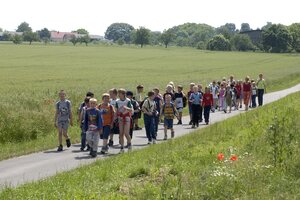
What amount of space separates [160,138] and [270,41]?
134984 millimetres

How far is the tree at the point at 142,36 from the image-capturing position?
176 meters

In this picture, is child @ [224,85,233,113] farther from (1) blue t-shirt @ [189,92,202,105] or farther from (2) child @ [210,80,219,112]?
(1) blue t-shirt @ [189,92,202,105]

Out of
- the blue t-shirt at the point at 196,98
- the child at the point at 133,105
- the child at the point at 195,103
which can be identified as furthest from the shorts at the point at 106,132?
the blue t-shirt at the point at 196,98

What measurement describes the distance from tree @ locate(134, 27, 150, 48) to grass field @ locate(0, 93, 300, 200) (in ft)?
543

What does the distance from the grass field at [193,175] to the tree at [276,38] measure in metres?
134

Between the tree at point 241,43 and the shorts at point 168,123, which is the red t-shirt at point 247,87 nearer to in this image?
the shorts at point 168,123

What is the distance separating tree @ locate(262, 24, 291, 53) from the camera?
142 m

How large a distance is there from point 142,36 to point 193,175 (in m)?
171

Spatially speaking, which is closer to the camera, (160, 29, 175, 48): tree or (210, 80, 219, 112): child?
(210, 80, 219, 112): child

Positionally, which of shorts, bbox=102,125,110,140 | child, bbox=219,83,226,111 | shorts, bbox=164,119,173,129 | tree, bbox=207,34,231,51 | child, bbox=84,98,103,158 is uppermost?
child, bbox=84,98,103,158

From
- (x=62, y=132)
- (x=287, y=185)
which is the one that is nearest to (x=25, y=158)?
(x=62, y=132)

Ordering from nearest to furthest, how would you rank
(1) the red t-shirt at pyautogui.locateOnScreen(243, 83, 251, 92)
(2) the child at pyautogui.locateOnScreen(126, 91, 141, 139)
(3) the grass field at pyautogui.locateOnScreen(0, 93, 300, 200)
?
(3) the grass field at pyautogui.locateOnScreen(0, 93, 300, 200)
(2) the child at pyautogui.locateOnScreen(126, 91, 141, 139)
(1) the red t-shirt at pyautogui.locateOnScreen(243, 83, 251, 92)

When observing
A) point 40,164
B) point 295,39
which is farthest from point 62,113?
point 295,39

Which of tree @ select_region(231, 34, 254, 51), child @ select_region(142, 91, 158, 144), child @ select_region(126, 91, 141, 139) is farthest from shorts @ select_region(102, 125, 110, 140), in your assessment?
tree @ select_region(231, 34, 254, 51)
